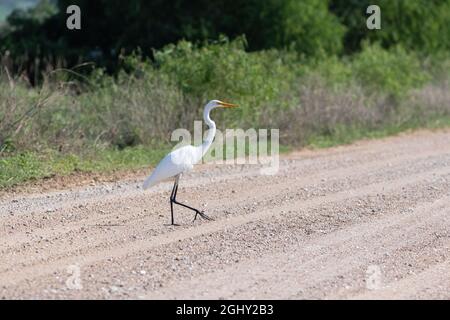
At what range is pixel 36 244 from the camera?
8227 mm

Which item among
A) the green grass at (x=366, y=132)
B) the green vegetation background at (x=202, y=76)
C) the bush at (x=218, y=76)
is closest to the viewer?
the green vegetation background at (x=202, y=76)

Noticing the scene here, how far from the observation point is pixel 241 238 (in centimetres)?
864

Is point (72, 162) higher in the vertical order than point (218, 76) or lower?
lower

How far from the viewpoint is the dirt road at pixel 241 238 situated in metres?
6.91

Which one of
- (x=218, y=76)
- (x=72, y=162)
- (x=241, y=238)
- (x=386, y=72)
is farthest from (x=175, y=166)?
(x=386, y=72)

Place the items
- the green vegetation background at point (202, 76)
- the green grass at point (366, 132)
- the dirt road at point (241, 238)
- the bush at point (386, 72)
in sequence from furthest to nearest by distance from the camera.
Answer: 1. the bush at point (386, 72)
2. the green grass at point (366, 132)
3. the green vegetation background at point (202, 76)
4. the dirt road at point (241, 238)

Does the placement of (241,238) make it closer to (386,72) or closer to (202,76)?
(202,76)

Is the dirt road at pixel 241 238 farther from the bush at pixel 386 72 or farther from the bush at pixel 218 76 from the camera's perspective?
the bush at pixel 386 72

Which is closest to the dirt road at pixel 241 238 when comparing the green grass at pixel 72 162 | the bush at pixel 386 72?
the green grass at pixel 72 162

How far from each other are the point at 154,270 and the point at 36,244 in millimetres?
1504

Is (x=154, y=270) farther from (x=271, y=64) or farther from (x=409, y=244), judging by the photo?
(x=271, y=64)

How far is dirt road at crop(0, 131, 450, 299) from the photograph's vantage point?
22.7 feet
